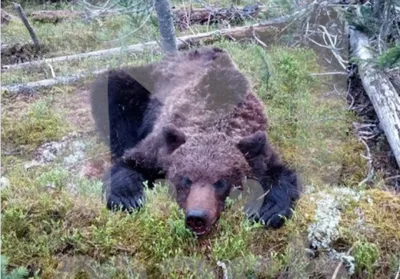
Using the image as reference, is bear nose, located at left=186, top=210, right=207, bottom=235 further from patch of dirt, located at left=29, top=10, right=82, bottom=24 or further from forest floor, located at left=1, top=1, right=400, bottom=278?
patch of dirt, located at left=29, top=10, right=82, bottom=24

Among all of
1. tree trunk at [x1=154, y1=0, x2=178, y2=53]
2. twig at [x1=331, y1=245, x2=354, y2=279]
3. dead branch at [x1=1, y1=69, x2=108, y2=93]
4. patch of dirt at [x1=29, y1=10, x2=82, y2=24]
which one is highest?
twig at [x1=331, y1=245, x2=354, y2=279]

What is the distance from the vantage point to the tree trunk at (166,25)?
201 inches

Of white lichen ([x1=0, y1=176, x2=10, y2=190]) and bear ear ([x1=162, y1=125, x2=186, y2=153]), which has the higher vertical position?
bear ear ([x1=162, y1=125, x2=186, y2=153])

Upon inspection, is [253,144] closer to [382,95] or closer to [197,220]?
[197,220]

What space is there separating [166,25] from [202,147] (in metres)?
2.21

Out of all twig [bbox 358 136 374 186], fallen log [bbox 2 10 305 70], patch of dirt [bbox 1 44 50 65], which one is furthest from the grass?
patch of dirt [bbox 1 44 50 65]

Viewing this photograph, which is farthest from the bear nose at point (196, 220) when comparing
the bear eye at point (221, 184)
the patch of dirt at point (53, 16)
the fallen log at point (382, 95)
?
the patch of dirt at point (53, 16)

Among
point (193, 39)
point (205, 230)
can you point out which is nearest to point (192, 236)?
point (205, 230)

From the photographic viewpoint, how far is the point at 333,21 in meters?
6.29

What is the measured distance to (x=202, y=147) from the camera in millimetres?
3389

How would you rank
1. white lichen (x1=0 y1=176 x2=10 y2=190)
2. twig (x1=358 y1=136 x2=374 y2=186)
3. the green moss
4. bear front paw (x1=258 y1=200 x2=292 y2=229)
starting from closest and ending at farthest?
bear front paw (x1=258 y1=200 x2=292 y2=229), white lichen (x1=0 y1=176 x2=10 y2=190), twig (x1=358 y1=136 x2=374 y2=186), the green moss

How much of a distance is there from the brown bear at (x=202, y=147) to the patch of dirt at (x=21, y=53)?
3.47 m

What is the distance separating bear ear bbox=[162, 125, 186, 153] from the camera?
341 cm

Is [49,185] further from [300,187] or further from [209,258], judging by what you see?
[300,187]
